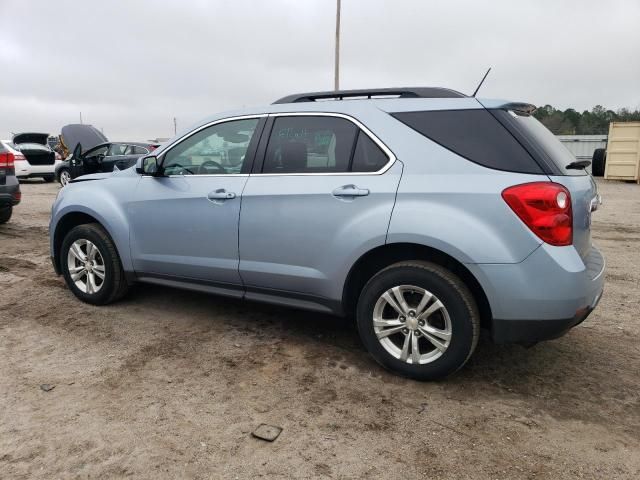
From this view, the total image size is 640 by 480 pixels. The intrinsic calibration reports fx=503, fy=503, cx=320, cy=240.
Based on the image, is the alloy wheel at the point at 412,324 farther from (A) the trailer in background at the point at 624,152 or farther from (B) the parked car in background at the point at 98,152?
(A) the trailer in background at the point at 624,152

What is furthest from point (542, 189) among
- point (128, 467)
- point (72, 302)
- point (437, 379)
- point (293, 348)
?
point (72, 302)

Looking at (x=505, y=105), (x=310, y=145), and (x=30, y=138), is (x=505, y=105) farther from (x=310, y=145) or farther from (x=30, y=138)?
(x=30, y=138)

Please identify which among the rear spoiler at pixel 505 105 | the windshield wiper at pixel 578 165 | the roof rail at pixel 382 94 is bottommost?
the windshield wiper at pixel 578 165

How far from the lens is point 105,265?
14.0 ft

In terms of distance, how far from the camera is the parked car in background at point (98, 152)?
41.0ft

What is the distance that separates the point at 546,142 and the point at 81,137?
39.7 feet

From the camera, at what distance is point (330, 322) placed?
13.5 feet

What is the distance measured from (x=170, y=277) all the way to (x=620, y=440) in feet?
10.4

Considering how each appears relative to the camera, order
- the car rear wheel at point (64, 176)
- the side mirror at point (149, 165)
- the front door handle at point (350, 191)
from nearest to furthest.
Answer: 1. the front door handle at point (350, 191)
2. the side mirror at point (149, 165)
3. the car rear wheel at point (64, 176)

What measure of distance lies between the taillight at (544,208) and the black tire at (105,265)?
320 cm

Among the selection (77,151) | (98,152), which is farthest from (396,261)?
(98,152)

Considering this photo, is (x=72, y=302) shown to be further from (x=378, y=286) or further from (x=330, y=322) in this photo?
(x=378, y=286)

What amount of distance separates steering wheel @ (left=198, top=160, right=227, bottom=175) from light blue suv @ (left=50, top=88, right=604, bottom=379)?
1 centimetres

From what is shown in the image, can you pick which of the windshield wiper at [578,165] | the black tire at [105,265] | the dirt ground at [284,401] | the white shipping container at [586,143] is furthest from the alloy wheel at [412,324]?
the white shipping container at [586,143]
